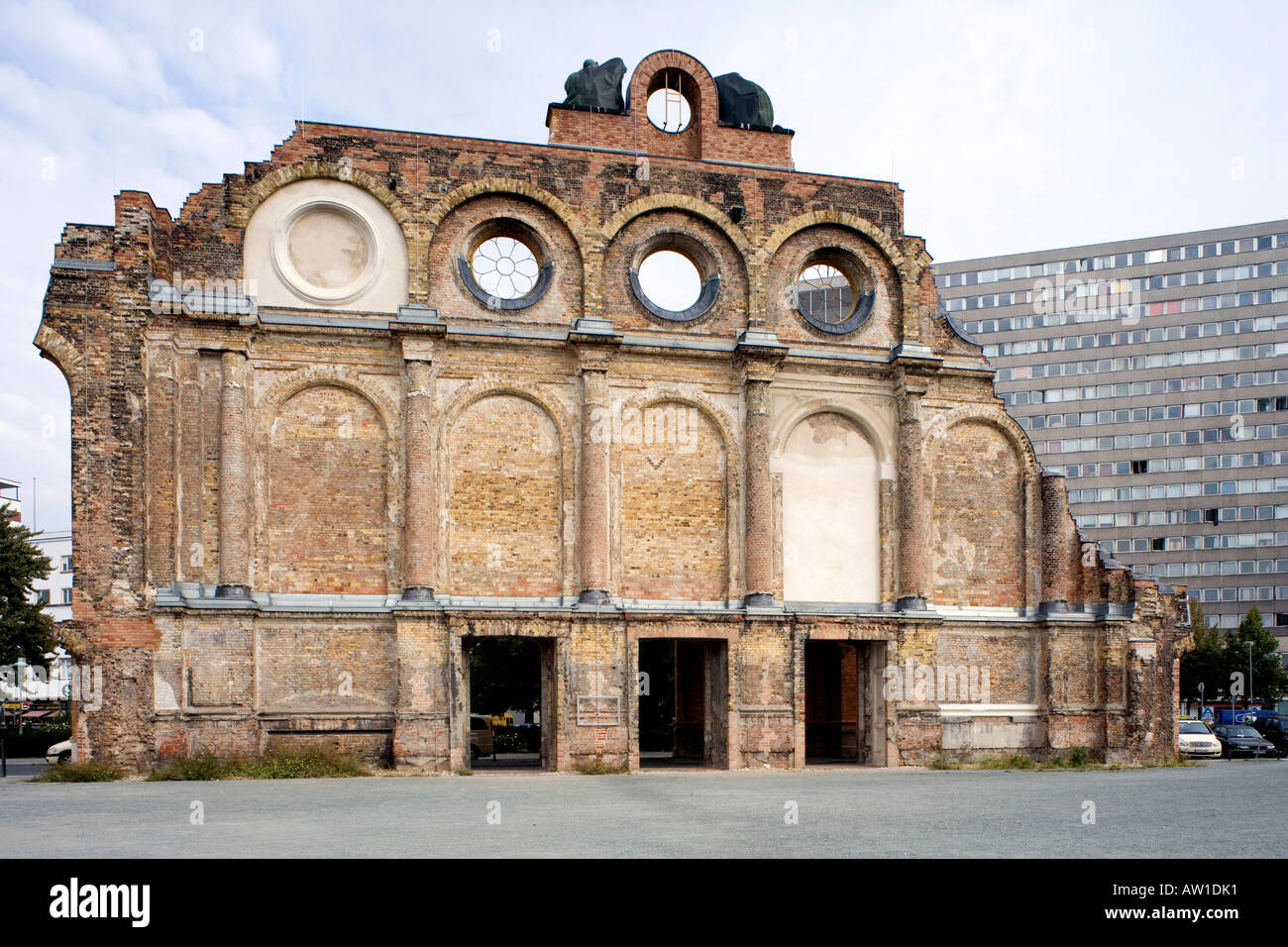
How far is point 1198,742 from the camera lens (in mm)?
36406

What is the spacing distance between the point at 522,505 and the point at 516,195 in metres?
6.81

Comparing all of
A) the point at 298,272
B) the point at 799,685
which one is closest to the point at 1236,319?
the point at 799,685

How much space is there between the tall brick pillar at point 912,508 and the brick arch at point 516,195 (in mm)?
8241

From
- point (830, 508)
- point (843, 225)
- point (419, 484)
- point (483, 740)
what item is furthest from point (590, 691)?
point (843, 225)

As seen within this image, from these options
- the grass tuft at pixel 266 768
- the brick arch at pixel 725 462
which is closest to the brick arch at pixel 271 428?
the grass tuft at pixel 266 768

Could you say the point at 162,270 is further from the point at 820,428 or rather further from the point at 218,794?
the point at 820,428

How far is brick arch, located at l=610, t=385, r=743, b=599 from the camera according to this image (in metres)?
27.3

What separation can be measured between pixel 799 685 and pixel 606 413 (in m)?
7.29

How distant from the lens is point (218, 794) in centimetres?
1986

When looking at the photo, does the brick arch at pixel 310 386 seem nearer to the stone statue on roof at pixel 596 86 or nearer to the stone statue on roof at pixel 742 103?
the stone statue on roof at pixel 596 86

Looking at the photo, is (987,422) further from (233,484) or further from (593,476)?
(233,484)

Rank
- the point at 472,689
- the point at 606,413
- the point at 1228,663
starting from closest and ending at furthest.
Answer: the point at 606,413 → the point at 472,689 → the point at 1228,663

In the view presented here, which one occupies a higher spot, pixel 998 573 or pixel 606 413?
pixel 606 413

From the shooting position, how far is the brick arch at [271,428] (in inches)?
1003
